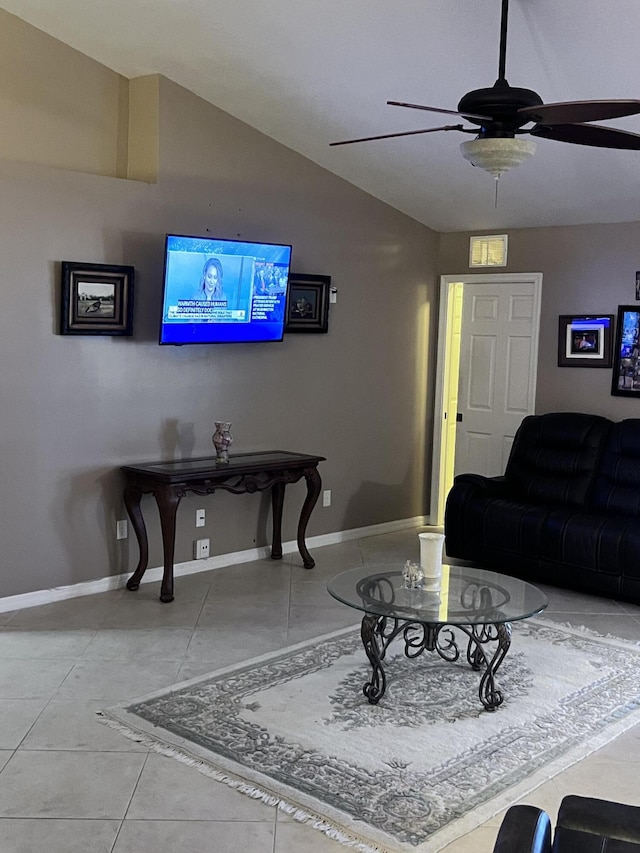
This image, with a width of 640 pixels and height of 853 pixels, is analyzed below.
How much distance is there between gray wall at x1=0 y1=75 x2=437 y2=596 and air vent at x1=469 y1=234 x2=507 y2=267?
0.33m

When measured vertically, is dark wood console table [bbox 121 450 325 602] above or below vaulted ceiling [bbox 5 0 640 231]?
below

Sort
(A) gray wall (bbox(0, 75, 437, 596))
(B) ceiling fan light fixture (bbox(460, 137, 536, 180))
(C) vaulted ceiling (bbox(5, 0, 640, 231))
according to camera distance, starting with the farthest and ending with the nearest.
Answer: (A) gray wall (bbox(0, 75, 437, 596)) < (C) vaulted ceiling (bbox(5, 0, 640, 231)) < (B) ceiling fan light fixture (bbox(460, 137, 536, 180))

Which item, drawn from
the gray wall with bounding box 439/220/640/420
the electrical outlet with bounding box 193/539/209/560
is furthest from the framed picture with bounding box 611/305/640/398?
the electrical outlet with bounding box 193/539/209/560

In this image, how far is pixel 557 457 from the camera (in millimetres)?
6152

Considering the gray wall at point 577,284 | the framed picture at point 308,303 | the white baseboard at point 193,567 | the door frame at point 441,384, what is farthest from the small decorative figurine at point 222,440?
the gray wall at point 577,284

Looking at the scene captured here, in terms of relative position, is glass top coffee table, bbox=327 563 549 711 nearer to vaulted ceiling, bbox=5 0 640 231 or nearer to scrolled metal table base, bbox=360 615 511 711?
scrolled metal table base, bbox=360 615 511 711

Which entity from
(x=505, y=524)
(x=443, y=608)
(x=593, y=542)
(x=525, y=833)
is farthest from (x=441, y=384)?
(x=525, y=833)

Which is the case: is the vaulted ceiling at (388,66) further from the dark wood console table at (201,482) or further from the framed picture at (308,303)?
the dark wood console table at (201,482)

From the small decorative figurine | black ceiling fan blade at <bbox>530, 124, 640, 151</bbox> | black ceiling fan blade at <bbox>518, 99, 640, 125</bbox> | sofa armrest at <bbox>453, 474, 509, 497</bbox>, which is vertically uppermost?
black ceiling fan blade at <bbox>530, 124, 640, 151</bbox>

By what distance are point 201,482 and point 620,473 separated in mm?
2654

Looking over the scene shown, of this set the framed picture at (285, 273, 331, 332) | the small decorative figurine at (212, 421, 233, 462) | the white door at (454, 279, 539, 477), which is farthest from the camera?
the white door at (454, 279, 539, 477)

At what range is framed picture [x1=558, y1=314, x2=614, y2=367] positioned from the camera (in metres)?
6.27

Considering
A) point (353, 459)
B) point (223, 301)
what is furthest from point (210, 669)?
point (353, 459)

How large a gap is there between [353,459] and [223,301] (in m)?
1.79
